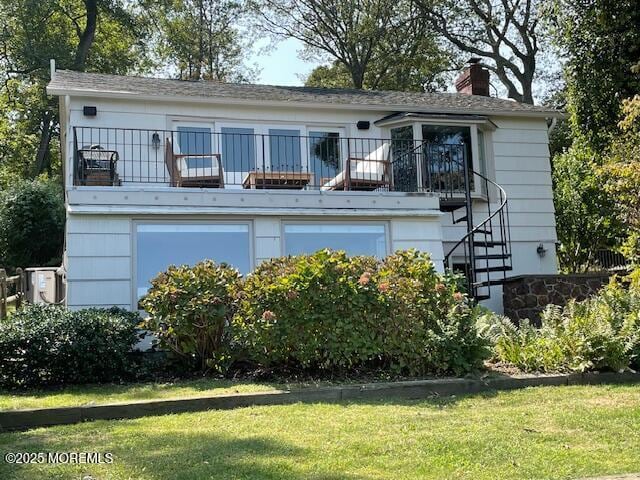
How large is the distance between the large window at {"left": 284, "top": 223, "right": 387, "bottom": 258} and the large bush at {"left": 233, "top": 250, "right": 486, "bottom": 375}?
8.47 ft

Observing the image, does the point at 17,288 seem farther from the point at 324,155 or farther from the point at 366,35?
the point at 366,35

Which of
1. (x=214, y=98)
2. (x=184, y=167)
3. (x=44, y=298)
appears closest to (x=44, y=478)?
(x=184, y=167)

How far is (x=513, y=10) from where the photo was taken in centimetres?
2406

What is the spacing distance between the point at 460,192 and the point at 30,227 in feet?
41.7

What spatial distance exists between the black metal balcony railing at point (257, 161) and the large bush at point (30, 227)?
334 inches

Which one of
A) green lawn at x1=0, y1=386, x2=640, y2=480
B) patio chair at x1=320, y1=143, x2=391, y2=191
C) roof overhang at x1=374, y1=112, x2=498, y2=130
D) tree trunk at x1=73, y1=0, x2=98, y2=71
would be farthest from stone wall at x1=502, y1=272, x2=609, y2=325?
tree trunk at x1=73, y1=0, x2=98, y2=71

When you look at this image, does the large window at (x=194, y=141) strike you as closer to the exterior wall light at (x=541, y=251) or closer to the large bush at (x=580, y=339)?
the large bush at (x=580, y=339)

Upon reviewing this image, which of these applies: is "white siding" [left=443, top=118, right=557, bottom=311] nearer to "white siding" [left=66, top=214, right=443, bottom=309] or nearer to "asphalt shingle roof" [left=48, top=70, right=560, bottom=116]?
"asphalt shingle roof" [left=48, top=70, right=560, bottom=116]

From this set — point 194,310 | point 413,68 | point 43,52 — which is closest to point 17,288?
point 194,310

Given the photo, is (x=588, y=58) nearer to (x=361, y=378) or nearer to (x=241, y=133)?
(x=241, y=133)

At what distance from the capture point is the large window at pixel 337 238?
9.42 metres

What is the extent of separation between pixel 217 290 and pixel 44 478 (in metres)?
3.39

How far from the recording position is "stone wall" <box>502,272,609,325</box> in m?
11.0

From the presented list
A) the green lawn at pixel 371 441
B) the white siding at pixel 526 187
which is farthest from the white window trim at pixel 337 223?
the green lawn at pixel 371 441
